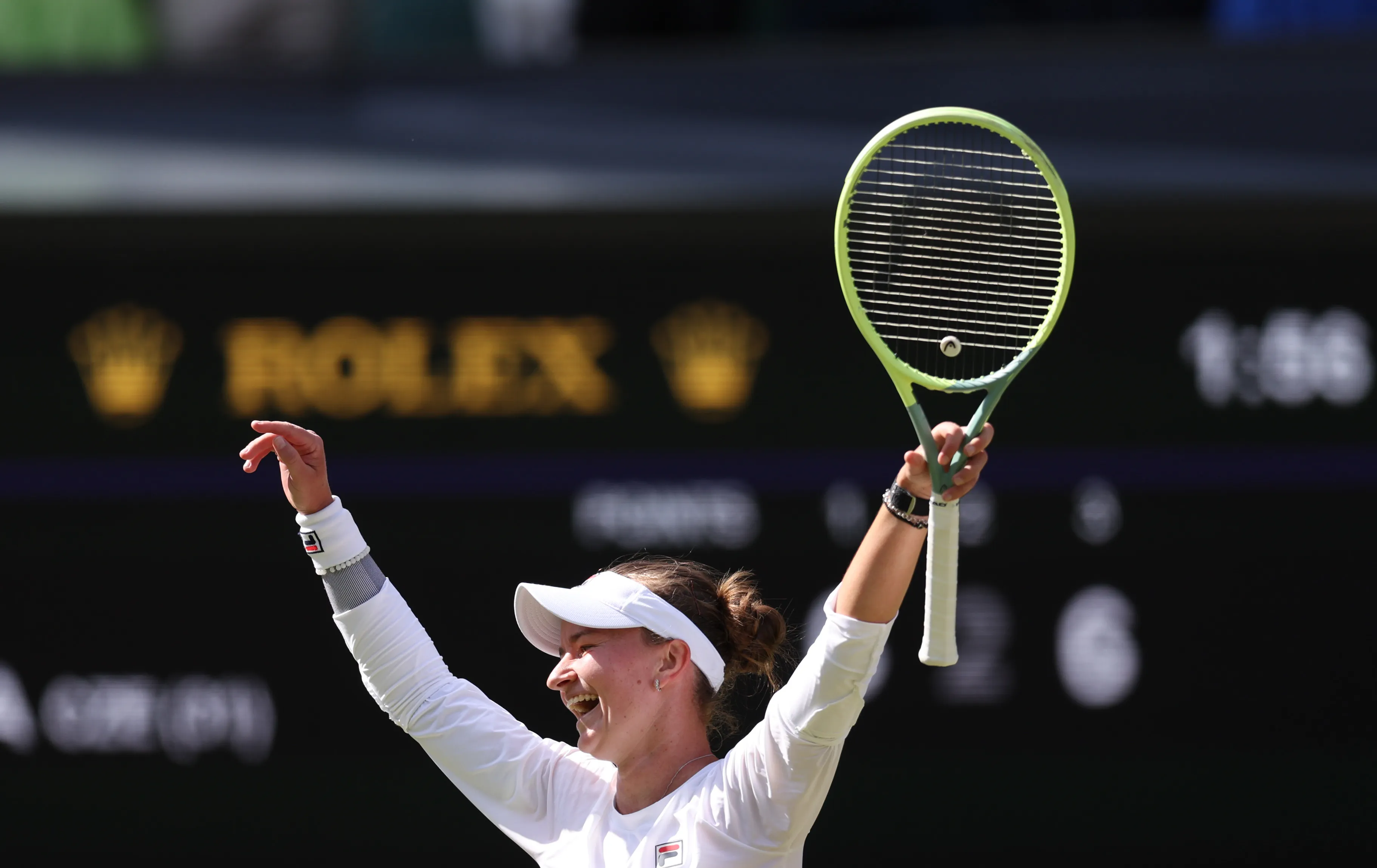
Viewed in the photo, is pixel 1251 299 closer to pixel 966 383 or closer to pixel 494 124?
pixel 494 124

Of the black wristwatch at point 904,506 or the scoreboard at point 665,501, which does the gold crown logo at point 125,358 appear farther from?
the black wristwatch at point 904,506

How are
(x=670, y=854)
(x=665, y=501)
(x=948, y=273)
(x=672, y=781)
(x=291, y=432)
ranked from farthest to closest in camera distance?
(x=665, y=501) → (x=948, y=273) → (x=291, y=432) → (x=672, y=781) → (x=670, y=854)

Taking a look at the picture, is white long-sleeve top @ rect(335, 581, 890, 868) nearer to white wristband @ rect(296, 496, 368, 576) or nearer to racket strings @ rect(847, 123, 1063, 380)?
white wristband @ rect(296, 496, 368, 576)

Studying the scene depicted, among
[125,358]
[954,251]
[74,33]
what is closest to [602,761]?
[954,251]

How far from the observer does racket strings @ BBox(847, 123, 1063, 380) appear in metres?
2.72

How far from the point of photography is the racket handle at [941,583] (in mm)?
2205

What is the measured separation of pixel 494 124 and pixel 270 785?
1630 mm

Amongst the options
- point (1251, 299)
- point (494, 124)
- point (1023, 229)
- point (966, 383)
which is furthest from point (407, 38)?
point (966, 383)

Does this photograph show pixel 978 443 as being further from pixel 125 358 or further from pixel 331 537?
pixel 125 358

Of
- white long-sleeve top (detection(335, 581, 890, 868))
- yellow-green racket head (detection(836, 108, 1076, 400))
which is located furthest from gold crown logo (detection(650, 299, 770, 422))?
white long-sleeve top (detection(335, 581, 890, 868))

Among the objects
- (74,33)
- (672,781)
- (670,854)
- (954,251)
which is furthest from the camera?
(74,33)

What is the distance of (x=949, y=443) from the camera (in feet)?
7.11

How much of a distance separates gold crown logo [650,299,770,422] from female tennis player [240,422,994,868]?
1843mm

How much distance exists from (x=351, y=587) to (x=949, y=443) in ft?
2.78
